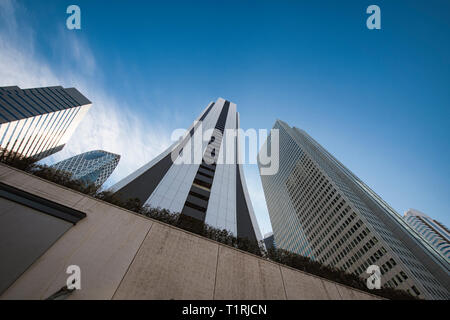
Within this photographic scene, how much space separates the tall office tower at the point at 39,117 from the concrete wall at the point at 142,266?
4798 centimetres

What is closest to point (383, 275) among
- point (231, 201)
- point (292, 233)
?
point (292, 233)

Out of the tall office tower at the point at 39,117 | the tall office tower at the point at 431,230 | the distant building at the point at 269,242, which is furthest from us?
the tall office tower at the point at 431,230

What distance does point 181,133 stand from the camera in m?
33.2

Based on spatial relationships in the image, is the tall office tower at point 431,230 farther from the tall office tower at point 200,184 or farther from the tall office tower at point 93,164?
the tall office tower at point 93,164

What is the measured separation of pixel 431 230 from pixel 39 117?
7247 inches

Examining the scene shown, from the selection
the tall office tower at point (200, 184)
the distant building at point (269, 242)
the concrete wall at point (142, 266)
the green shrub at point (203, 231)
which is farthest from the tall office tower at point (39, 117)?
the distant building at point (269, 242)

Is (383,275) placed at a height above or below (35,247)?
above

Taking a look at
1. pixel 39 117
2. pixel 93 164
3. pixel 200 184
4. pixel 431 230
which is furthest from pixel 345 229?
pixel 93 164

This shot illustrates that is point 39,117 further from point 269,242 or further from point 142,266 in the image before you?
point 269,242

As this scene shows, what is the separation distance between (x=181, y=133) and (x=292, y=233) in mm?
60381

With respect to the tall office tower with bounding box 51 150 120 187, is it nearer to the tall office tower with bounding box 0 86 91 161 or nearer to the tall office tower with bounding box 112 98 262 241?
the tall office tower with bounding box 0 86 91 161

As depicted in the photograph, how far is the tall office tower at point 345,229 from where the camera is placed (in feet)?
122

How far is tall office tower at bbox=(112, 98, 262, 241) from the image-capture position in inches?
650
